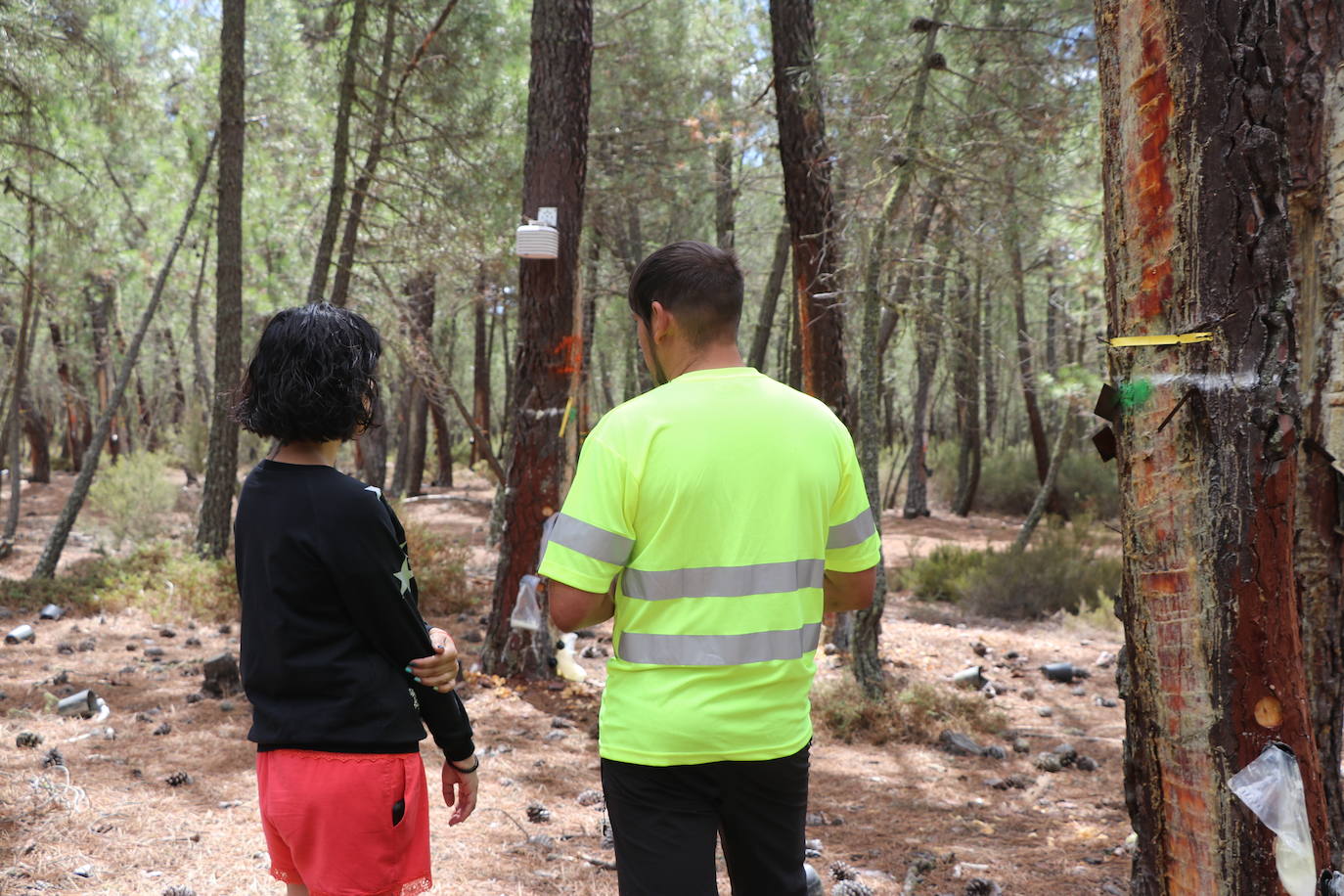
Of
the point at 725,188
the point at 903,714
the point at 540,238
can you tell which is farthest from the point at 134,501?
the point at 903,714

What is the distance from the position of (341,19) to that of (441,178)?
2.24m

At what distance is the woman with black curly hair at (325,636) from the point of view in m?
1.83

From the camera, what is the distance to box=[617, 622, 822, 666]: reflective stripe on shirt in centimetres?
182

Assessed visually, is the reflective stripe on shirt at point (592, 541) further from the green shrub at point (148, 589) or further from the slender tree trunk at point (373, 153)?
the slender tree trunk at point (373, 153)

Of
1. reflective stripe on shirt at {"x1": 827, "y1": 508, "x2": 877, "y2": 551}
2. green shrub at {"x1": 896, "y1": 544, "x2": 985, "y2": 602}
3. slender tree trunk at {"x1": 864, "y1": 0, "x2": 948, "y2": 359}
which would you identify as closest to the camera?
reflective stripe on shirt at {"x1": 827, "y1": 508, "x2": 877, "y2": 551}

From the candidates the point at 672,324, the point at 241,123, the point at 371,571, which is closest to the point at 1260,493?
the point at 672,324

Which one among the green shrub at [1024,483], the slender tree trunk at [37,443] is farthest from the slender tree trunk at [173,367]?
the green shrub at [1024,483]

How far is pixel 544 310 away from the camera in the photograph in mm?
6367

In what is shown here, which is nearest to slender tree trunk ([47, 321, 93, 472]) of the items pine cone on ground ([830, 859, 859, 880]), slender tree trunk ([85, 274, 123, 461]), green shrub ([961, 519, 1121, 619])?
slender tree trunk ([85, 274, 123, 461])

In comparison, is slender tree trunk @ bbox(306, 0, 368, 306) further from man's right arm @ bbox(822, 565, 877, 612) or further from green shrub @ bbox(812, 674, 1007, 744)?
man's right arm @ bbox(822, 565, 877, 612)

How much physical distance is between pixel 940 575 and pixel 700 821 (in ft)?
34.7

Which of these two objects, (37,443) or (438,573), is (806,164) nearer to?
(438,573)

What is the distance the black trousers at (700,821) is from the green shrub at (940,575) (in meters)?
9.93

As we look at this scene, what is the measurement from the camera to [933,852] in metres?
3.92
